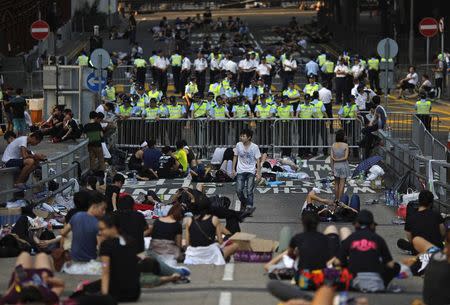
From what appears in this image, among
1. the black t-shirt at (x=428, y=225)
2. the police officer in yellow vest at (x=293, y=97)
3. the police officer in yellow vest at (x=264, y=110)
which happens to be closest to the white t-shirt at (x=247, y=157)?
the black t-shirt at (x=428, y=225)

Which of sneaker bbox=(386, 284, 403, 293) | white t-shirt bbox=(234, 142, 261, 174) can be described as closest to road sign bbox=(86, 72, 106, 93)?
white t-shirt bbox=(234, 142, 261, 174)

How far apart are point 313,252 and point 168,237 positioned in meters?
3.15

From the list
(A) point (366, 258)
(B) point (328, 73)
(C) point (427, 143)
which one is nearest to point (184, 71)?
(B) point (328, 73)

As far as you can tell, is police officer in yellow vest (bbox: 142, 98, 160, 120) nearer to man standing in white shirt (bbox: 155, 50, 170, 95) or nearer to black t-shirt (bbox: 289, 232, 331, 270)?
man standing in white shirt (bbox: 155, 50, 170, 95)

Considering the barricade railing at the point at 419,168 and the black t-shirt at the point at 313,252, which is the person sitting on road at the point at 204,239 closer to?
the black t-shirt at the point at 313,252

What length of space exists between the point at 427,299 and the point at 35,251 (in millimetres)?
7119

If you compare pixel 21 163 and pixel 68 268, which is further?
pixel 21 163

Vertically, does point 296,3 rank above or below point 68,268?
above

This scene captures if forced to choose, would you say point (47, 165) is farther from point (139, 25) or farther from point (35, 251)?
point (139, 25)

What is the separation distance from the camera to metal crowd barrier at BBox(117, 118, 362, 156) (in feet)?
126

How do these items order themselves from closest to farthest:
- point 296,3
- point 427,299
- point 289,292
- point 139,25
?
1. point 289,292
2. point 427,299
3. point 139,25
4. point 296,3

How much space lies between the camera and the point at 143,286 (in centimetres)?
1906

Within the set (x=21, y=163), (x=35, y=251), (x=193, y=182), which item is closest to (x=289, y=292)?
(x=35, y=251)

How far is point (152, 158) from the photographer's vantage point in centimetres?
3522
